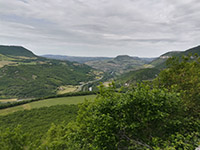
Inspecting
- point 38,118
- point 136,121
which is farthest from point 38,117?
point 136,121

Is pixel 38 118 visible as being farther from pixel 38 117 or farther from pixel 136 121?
pixel 136 121

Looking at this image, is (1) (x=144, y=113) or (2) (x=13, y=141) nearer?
(1) (x=144, y=113)

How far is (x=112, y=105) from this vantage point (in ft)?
37.7

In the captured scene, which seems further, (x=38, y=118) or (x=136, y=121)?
(x=38, y=118)

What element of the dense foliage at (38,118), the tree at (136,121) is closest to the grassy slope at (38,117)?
the dense foliage at (38,118)

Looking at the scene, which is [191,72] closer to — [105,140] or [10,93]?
[105,140]

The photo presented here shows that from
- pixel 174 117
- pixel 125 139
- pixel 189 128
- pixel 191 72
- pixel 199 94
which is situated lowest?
pixel 125 139

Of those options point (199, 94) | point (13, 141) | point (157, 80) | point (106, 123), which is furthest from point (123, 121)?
point (13, 141)

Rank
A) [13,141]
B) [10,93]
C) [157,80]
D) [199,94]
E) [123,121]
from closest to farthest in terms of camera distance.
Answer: [123,121], [199,94], [13,141], [157,80], [10,93]

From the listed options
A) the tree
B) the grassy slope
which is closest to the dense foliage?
the grassy slope

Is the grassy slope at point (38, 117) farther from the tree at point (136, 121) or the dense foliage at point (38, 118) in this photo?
the tree at point (136, 121)

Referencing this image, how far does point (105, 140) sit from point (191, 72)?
45.1ft

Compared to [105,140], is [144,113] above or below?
above

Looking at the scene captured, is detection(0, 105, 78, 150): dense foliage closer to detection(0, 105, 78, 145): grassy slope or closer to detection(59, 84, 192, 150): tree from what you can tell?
detection(0, 105, 78, 145): grassy slope
